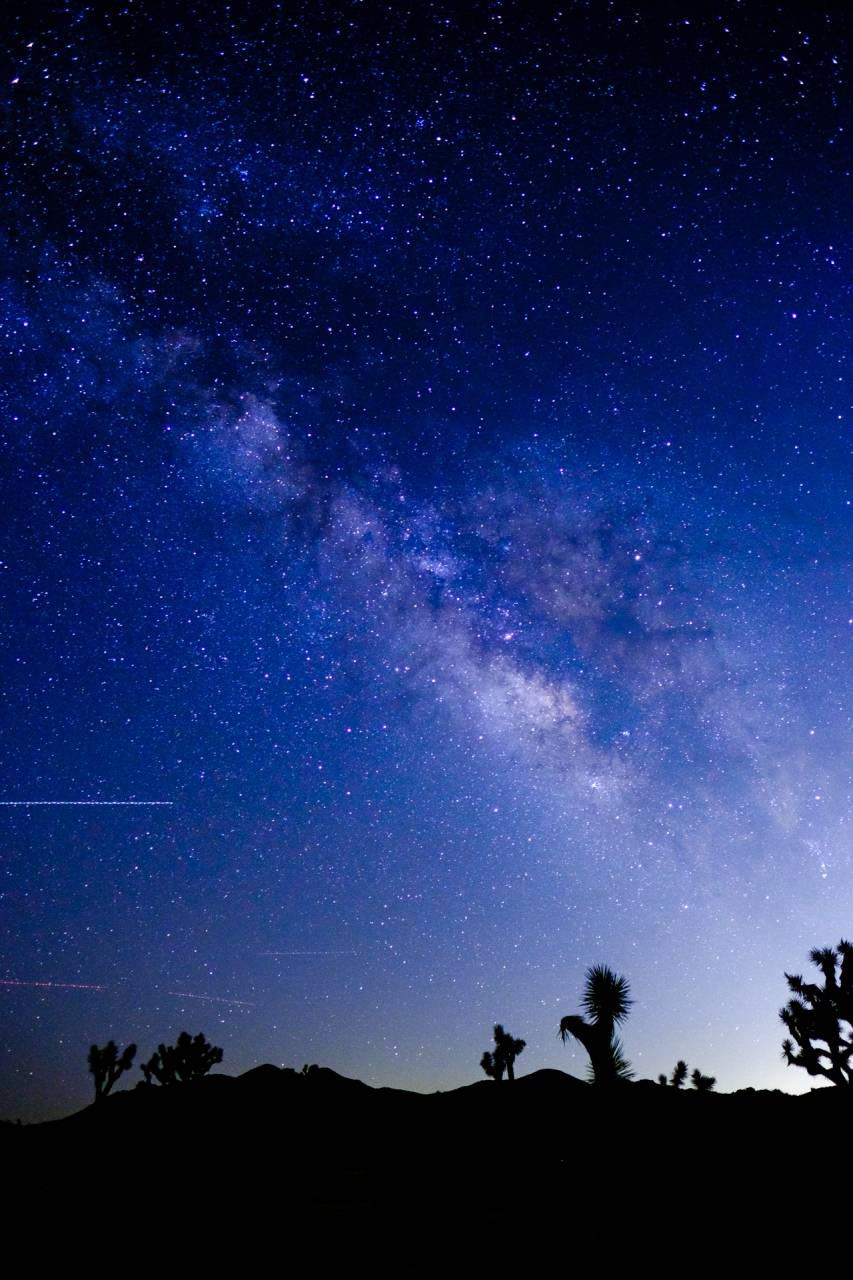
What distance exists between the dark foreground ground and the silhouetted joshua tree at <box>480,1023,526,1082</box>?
50.4 ft

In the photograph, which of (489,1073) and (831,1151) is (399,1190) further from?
(489,1073)

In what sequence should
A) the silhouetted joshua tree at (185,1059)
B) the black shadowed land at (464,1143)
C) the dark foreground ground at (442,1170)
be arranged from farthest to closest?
1. the silhouetted joshua tree at (185,1059)
2. the black shadowed land at (464,1143)
3. the dark foreground ground at (442,1170)

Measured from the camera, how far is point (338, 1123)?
→ 39.7 ft

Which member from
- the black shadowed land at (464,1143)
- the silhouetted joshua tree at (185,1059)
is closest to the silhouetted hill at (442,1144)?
the black shadowed land at (464,1143)

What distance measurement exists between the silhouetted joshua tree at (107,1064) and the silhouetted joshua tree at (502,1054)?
46.8 ft

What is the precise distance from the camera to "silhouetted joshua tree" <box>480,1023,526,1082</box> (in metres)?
27.1

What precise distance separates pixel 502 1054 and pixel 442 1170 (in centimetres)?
1977

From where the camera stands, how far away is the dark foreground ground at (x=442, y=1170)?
7.79 metres

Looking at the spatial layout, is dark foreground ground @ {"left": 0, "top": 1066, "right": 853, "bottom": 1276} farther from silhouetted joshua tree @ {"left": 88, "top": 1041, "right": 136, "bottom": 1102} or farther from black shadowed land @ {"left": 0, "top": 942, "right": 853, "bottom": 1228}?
silhouetted joshua tree @ {"left": 88, "top": 1041, "right": 136, "bottom": 1102}

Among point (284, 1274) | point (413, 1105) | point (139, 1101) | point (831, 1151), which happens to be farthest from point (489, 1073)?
point (284, 1274)

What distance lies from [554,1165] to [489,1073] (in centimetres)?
2021

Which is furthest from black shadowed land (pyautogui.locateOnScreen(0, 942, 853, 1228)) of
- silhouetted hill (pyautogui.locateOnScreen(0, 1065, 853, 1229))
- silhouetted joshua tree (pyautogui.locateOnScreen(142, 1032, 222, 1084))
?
silhouetted joshua tree (pyautogui.locateOnScreen(142, 1032, 222, 1084))

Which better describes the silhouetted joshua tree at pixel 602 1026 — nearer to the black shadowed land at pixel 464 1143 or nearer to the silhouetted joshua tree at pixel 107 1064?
the black shadowed land at pixel 464 1143

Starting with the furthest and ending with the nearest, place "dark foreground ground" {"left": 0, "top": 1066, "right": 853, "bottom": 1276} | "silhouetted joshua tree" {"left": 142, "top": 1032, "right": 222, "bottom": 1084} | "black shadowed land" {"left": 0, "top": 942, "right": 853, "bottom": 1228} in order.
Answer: "silhouetted joshua tree" {"left": 142, "top": 1032, "right": 222, "bottom": 1084} → "black shadowed land" {"left": 0, "top": 942, "right": 853, "bottom": 1228} → "dark foreground ground" {"left": 0, "top": 1066, "right": 853, "bottom": 1276}
